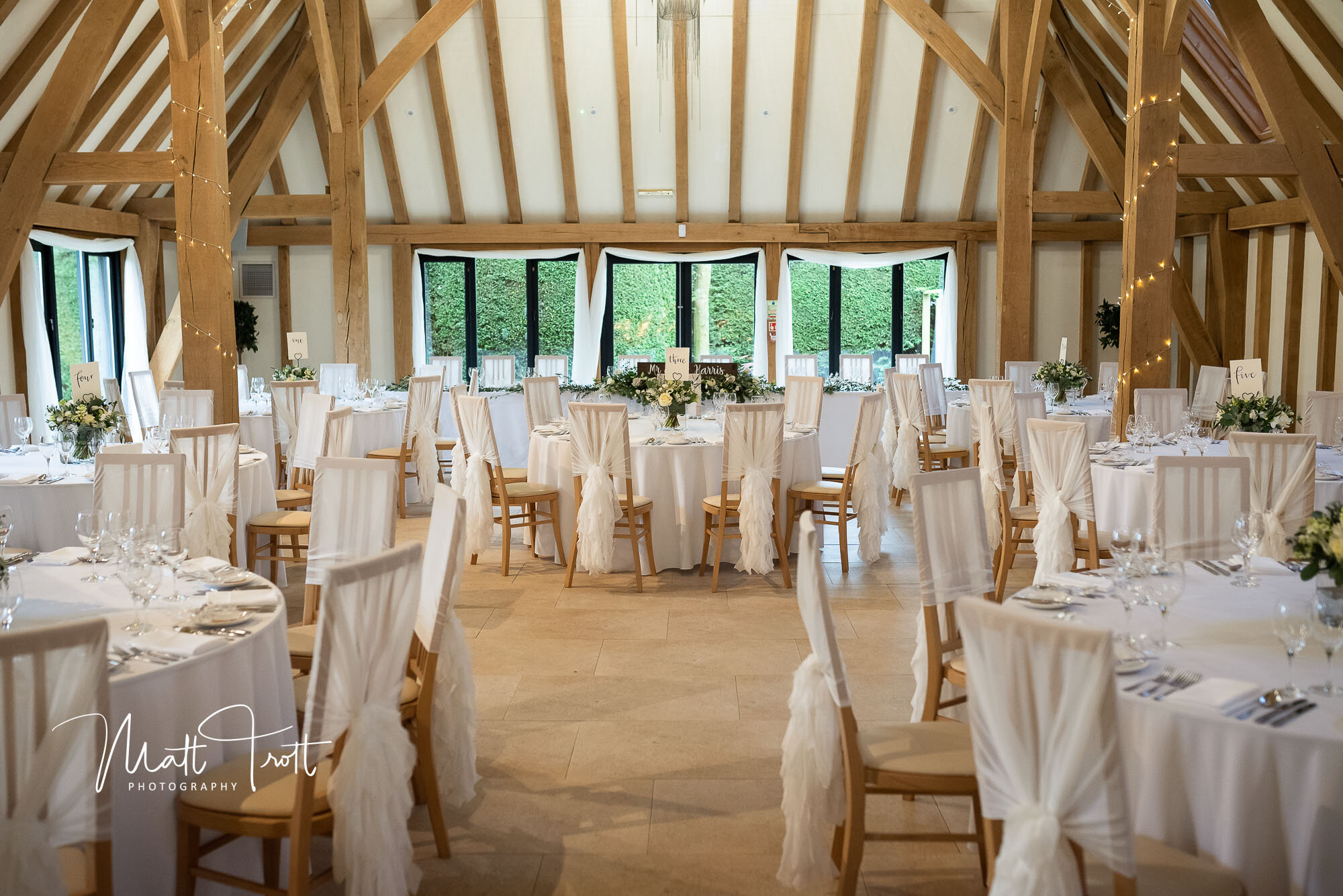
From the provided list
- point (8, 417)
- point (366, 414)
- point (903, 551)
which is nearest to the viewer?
point (8, 417)

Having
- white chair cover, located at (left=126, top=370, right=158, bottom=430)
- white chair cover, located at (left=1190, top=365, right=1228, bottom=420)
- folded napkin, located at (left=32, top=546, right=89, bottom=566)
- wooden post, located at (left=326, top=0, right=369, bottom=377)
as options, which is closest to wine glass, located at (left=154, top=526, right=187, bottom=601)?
folded napkin, located at (left=32, top=546, right=89, bottom=566)

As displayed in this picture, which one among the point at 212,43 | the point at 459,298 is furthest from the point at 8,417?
the point at 459,298

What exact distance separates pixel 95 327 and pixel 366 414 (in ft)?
19.6

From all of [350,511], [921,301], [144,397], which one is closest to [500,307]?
[921,301]

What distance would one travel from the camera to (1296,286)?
10945 millimetres

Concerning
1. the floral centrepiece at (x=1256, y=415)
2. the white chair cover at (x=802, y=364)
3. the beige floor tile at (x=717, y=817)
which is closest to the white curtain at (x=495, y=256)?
the white chair cover at (x=802, y=364)

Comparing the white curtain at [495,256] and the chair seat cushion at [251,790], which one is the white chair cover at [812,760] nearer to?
the chair seat cushion at [251,790]

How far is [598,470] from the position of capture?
609 cm

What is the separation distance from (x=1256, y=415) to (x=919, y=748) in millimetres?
3835

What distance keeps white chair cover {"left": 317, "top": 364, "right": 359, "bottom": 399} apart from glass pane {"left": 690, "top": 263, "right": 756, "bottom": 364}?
528cm

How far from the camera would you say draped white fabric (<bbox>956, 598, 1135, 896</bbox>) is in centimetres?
193

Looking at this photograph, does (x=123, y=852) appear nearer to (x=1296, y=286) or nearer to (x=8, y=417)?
(x=8, y=417)

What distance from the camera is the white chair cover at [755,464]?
20.2 ft

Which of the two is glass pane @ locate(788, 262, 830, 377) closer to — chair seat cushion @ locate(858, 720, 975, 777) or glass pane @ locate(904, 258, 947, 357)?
glass pane @ locate(904, 258, 947, 357)
